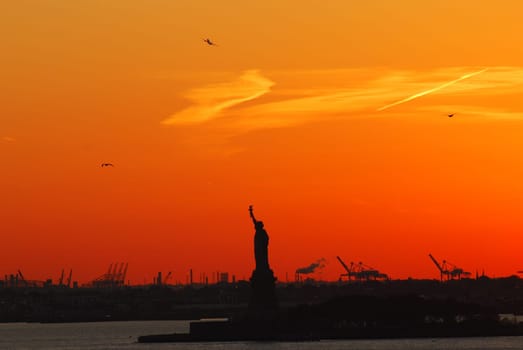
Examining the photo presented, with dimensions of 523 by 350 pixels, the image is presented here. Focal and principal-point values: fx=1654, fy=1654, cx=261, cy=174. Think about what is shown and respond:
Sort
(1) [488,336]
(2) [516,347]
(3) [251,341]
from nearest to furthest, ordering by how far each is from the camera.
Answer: (2) [516,347] < (3) [251,341] < (1) [488,336]

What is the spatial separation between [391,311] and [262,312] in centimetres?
1913

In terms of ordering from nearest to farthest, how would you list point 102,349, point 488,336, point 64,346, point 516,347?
point 516,347
point 488,336
point 102,349
point 64,346

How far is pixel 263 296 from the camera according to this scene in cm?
13238

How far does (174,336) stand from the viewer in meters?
151

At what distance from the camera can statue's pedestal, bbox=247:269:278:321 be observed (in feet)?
430

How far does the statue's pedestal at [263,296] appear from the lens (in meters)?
131

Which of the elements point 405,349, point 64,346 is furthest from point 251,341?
point 64,346

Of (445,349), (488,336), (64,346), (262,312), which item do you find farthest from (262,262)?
(64,346)

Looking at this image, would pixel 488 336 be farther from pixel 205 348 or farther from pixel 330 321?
pixel 205 348

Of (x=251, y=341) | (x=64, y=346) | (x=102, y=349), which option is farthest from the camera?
(x=64, y=346)

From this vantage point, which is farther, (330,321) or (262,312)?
(330,321)

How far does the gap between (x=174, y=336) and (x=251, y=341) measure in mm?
16520

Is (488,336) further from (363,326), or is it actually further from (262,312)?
(262,312)

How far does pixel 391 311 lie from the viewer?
14938 cm
